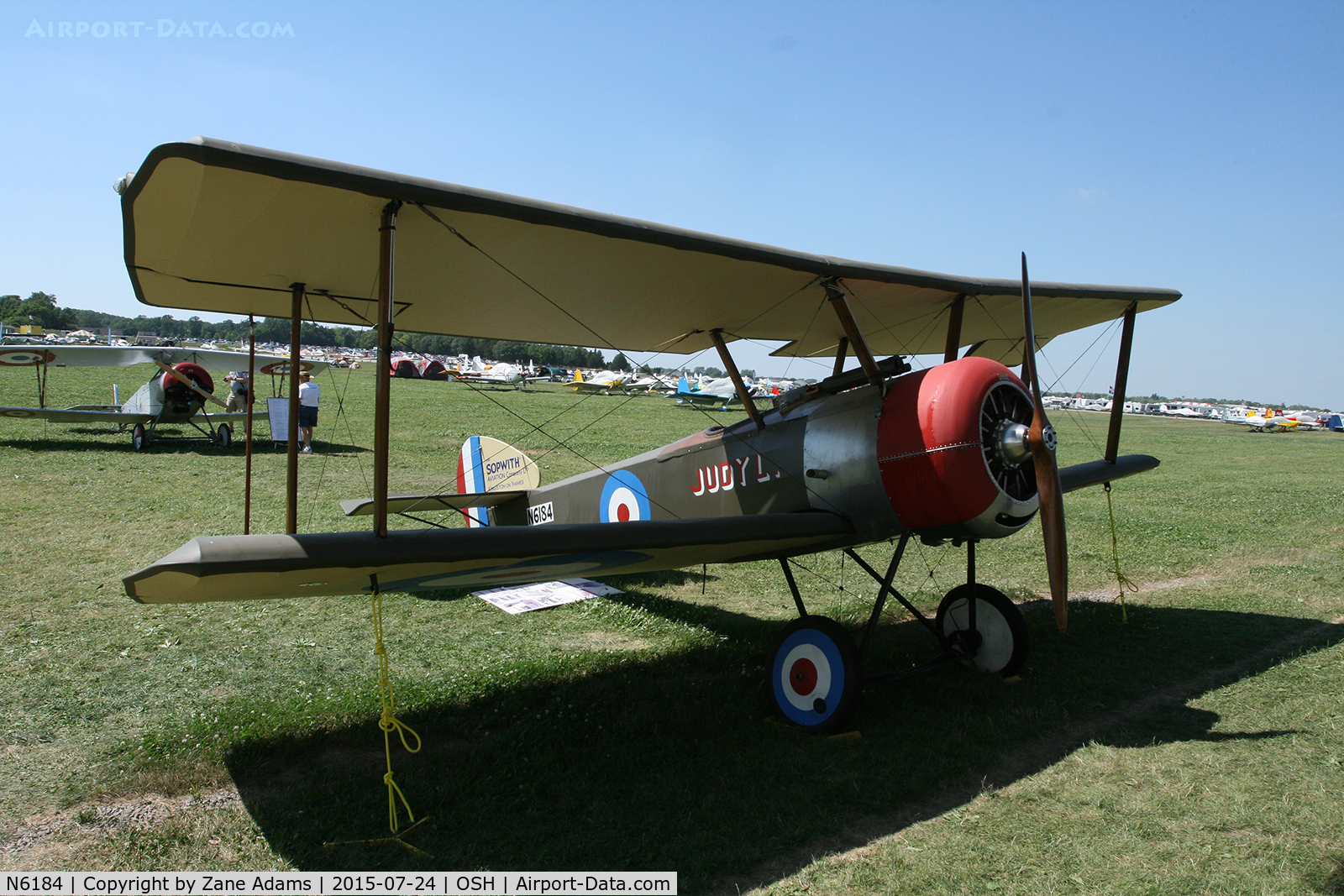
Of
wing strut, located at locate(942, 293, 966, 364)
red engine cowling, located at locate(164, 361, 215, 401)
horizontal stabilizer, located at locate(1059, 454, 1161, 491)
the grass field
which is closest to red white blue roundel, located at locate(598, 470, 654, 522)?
the grass field

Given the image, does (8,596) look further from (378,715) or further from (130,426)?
(130,426)

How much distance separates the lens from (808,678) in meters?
4.26

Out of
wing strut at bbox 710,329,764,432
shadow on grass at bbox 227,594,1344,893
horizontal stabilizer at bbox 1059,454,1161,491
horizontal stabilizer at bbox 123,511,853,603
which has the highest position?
wing strut at bbox 710,329,764,432

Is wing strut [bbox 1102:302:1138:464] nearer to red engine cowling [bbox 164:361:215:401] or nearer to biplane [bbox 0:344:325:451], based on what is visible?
biplane [bbox 0:344:325:451]

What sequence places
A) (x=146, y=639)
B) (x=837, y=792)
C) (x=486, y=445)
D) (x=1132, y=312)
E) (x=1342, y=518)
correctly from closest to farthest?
(x=837, y=792)
(x=146, y=639)
(x=1132, y=312)
(x=486, y=445)
(x=1342, y=518)

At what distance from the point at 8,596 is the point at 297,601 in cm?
200

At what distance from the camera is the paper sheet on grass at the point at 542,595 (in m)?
6.55

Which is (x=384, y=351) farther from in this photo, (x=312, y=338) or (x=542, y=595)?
(x=312, y=338)

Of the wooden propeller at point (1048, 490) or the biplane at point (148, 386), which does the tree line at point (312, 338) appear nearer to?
the biplane at point (148, 386)

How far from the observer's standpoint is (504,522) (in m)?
6.99

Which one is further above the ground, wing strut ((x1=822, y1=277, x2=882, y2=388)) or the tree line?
the tree line

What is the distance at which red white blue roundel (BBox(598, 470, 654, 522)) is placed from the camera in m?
5.72

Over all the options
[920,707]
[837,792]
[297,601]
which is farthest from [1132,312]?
[297,601]

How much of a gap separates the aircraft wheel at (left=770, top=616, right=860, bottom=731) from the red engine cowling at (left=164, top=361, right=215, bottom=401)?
46.5 feet
